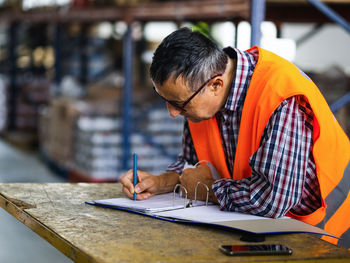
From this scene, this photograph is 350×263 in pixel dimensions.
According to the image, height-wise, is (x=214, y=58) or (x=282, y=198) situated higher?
(x=214, y=58)

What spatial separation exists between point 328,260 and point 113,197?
132cm

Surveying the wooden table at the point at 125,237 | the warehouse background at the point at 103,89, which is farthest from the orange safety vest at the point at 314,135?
the warehouse background at the point at 103,89

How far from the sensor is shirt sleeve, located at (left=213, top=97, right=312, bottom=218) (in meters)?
2.51

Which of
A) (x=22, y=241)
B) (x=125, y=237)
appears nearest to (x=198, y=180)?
(x=125, y=237)

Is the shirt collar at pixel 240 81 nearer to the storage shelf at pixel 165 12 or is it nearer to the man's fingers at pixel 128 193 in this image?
the man's fingers at pixel 128 193

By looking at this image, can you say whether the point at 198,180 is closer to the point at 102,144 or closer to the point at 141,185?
the point at 141,185

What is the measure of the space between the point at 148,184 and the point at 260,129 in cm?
72

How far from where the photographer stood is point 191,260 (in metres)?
2.02

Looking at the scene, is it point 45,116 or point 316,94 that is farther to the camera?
point 45,116

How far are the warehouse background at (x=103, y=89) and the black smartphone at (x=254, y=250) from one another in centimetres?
371

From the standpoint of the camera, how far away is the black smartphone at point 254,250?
6.79 ft

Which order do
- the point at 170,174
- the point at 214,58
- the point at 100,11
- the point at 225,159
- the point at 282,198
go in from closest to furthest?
the point at 282,198 → the point at 214,58 → the point at 225,159 → the point at 170,174 → the point at 100,11

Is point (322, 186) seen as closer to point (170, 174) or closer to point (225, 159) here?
point (225, 159)

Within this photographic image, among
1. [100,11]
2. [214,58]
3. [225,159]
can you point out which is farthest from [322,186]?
[100,11]
